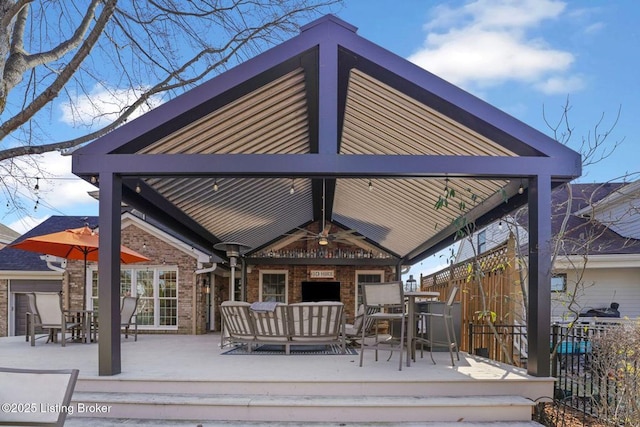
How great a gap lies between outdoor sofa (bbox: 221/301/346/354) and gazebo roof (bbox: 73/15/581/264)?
2092mm

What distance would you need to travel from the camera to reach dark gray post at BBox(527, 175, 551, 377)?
524 cm

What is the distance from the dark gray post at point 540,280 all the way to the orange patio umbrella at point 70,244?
270 inches

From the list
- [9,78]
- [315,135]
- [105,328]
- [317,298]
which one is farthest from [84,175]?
[317,298]

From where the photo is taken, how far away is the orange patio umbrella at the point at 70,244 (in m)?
8.57

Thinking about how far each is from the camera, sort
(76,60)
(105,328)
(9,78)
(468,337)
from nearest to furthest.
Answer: (105,328)
(9,78)
(76,60)
(468,337)

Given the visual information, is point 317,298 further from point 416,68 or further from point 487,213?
point 416,68

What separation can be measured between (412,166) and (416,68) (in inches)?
40.4

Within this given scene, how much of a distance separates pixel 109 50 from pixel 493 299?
714 centimetres

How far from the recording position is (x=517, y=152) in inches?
223

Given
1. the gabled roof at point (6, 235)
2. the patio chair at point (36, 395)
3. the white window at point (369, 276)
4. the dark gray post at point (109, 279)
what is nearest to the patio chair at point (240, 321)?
the dark gray post at point (109, 279)

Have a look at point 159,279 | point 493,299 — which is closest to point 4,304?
point 159,279

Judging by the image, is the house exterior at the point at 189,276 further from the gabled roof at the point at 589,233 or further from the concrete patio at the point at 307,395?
the concrete patio at the point at 307,395

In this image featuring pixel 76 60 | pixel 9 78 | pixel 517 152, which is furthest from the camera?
pixel 76 60

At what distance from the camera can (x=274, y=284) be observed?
15250mm
